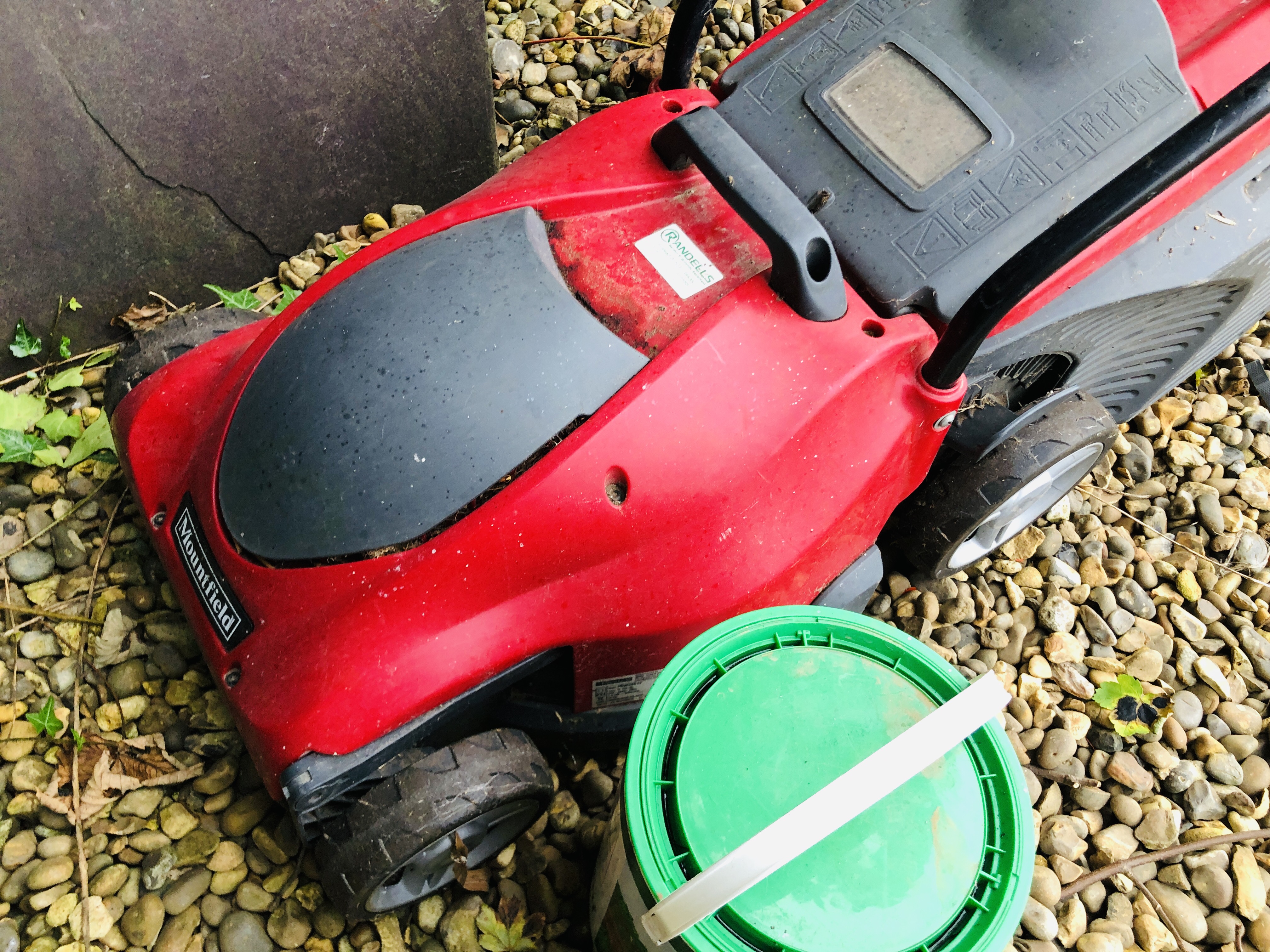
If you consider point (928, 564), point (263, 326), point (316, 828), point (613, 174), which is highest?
point (613, 174)

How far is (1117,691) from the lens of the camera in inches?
56.2

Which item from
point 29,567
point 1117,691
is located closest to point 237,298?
point 29,567

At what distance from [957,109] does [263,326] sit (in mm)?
930

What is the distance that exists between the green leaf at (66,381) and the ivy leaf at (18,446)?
0.12 metres

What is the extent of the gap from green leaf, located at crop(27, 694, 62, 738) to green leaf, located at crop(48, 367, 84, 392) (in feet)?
1.76

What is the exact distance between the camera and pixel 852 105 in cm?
117

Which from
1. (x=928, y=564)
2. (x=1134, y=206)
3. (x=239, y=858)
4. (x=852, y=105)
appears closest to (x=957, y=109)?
(x=852, y=105)

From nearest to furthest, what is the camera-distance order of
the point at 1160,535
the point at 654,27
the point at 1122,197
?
the point at 1122,197 < the point at 1160,535 < the point at 654,27

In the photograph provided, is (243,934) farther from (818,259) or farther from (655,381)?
(818,259)

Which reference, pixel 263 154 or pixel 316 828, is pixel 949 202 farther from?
pixel 263 154

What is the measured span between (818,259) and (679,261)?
16cm

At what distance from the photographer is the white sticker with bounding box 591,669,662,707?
1.09m

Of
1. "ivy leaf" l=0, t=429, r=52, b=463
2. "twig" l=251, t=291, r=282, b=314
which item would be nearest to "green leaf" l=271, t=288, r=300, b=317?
"twig" l=251, t=291, r=282, b=314

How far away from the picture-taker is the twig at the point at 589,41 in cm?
211
